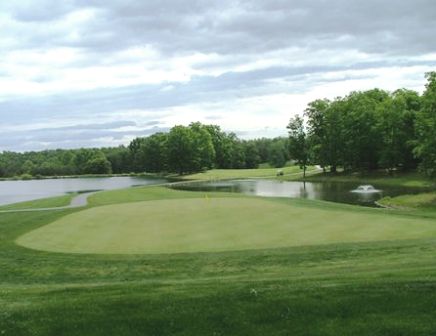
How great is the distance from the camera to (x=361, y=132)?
92188mm

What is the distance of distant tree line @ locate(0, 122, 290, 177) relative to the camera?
13512 cm

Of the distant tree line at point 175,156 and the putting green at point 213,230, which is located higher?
the distant tree line at point 175,156

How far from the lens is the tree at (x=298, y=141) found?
345ft

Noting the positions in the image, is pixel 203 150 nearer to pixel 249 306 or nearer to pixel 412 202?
pixel 412 202

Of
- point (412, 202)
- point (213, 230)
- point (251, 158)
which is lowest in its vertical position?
point (412, 202)

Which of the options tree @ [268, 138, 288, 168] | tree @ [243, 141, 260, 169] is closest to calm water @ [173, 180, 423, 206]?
tree @ [268, 138, 288, 168]

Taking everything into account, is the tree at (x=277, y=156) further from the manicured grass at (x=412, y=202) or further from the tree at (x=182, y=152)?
the manicured grass at (x=412, y=202)

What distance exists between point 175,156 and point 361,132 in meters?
54.8

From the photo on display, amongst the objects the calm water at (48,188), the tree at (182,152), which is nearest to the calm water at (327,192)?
the calm water at (48,188)

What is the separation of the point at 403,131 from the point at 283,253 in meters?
69.7

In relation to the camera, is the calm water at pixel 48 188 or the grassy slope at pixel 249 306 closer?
the grassy slope at pixel 249 306

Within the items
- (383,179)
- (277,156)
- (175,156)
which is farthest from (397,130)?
(277,156)

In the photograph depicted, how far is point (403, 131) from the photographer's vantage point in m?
82.1

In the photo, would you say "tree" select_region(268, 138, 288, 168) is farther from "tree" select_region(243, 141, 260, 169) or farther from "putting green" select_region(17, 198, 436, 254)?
"putting green" select_region(17, 198, 436, 254)
